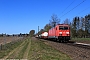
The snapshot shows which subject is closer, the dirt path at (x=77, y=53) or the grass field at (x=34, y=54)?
the grass field at (x=34, y=54)

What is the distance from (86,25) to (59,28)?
285 ft

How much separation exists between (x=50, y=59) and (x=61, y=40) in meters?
35.4

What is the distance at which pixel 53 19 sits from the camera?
4070 inches

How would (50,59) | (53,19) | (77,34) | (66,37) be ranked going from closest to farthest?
(50,59) → (66,37) → (53,19) → (77,34)

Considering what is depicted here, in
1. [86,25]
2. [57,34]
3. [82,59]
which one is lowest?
[82,59]

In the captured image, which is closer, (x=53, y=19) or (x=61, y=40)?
(x=61, y=40)

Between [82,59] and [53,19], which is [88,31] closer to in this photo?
[53,19]

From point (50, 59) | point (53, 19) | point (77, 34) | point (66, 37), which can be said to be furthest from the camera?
point (77, 34)

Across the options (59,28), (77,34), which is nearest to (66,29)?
(59,28)

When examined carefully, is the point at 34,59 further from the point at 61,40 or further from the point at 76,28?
the point at 76,28

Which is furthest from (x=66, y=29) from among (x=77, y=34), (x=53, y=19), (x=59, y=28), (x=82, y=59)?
(x=77, y=34)

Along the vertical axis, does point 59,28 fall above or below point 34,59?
above

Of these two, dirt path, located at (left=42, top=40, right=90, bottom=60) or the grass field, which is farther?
dirt path, located at (left=42, top=40, right=90, bottom=60)

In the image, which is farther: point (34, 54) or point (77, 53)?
point (77, 53)
